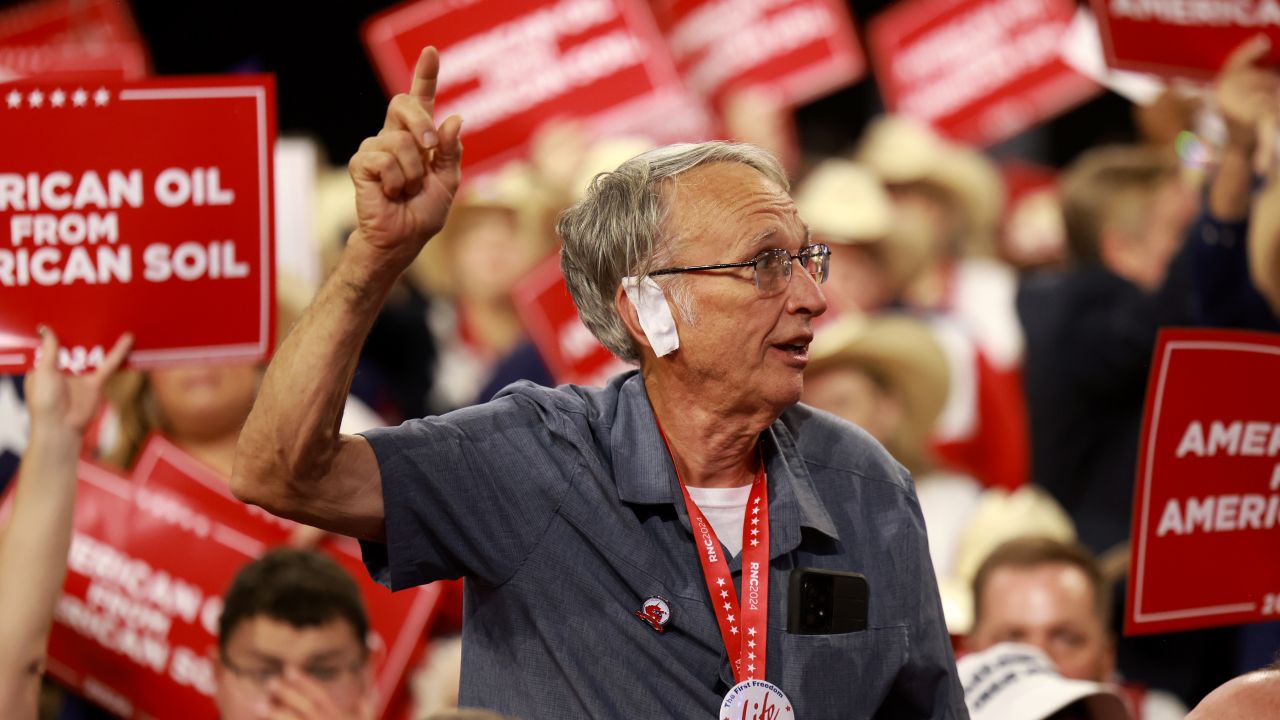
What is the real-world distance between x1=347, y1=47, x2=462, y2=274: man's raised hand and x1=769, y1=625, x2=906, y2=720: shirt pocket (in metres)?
0.86

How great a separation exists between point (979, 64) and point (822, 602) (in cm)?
586

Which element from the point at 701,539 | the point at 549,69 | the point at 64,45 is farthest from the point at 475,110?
the point at 701,539

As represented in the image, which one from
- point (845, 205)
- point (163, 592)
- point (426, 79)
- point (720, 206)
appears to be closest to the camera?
point (426, 79)

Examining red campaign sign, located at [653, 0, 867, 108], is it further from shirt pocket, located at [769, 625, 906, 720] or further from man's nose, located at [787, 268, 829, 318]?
shirt pocket, located at [769, 625, 906, 720]

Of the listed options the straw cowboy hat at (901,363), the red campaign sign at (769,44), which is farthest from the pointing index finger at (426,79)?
the red campaign sign at (769,44)

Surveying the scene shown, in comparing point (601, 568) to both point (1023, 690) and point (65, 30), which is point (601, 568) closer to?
point (1023, 690)

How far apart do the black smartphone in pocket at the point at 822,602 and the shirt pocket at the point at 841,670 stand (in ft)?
0.05

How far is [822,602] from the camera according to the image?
8.98 ft

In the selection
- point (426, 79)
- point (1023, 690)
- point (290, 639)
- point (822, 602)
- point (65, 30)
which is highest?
point (65, 30)

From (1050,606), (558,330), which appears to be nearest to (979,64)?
(558,330)

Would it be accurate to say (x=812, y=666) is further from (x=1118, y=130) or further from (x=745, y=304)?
(x=1118, y=130)

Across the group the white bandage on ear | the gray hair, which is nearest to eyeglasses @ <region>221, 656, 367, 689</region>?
the gray hair

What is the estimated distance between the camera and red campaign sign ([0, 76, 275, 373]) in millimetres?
3346

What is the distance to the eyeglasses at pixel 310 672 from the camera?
12.1 feet
